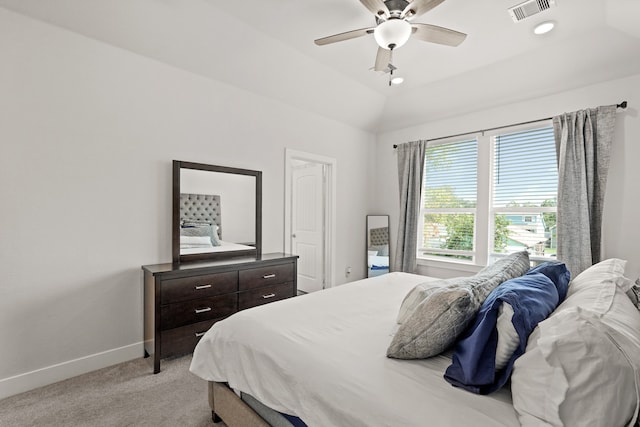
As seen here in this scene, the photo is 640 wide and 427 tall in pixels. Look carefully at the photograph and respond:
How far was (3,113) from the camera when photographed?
209cm

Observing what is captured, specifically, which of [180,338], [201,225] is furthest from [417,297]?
[201,225]

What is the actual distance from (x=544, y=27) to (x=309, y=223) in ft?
11.2

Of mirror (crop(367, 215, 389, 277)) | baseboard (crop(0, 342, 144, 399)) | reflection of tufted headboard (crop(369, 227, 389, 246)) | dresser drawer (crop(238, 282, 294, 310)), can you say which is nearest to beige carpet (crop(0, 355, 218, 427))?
baseboard (crop(0, 342, 144, 399))

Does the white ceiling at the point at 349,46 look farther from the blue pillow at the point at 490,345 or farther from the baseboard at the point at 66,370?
the baseboard at the point at 66,370

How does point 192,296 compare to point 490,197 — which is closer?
point 192,296

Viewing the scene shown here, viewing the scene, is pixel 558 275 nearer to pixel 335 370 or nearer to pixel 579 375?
pixel 579 375

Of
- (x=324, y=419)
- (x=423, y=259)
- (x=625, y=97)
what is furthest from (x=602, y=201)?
(x=324, y=419)

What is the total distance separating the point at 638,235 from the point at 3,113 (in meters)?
5.27

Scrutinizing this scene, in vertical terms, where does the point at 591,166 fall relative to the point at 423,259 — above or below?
above

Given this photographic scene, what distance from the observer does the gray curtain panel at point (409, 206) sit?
434 cm

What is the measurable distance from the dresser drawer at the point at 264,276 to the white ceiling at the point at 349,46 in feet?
6.46

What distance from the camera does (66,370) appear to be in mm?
2299

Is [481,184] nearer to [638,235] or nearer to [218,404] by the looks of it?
[638,235]

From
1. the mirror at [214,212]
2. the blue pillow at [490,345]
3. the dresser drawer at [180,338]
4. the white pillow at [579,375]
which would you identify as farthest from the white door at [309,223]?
the white pillow at [579,375]
